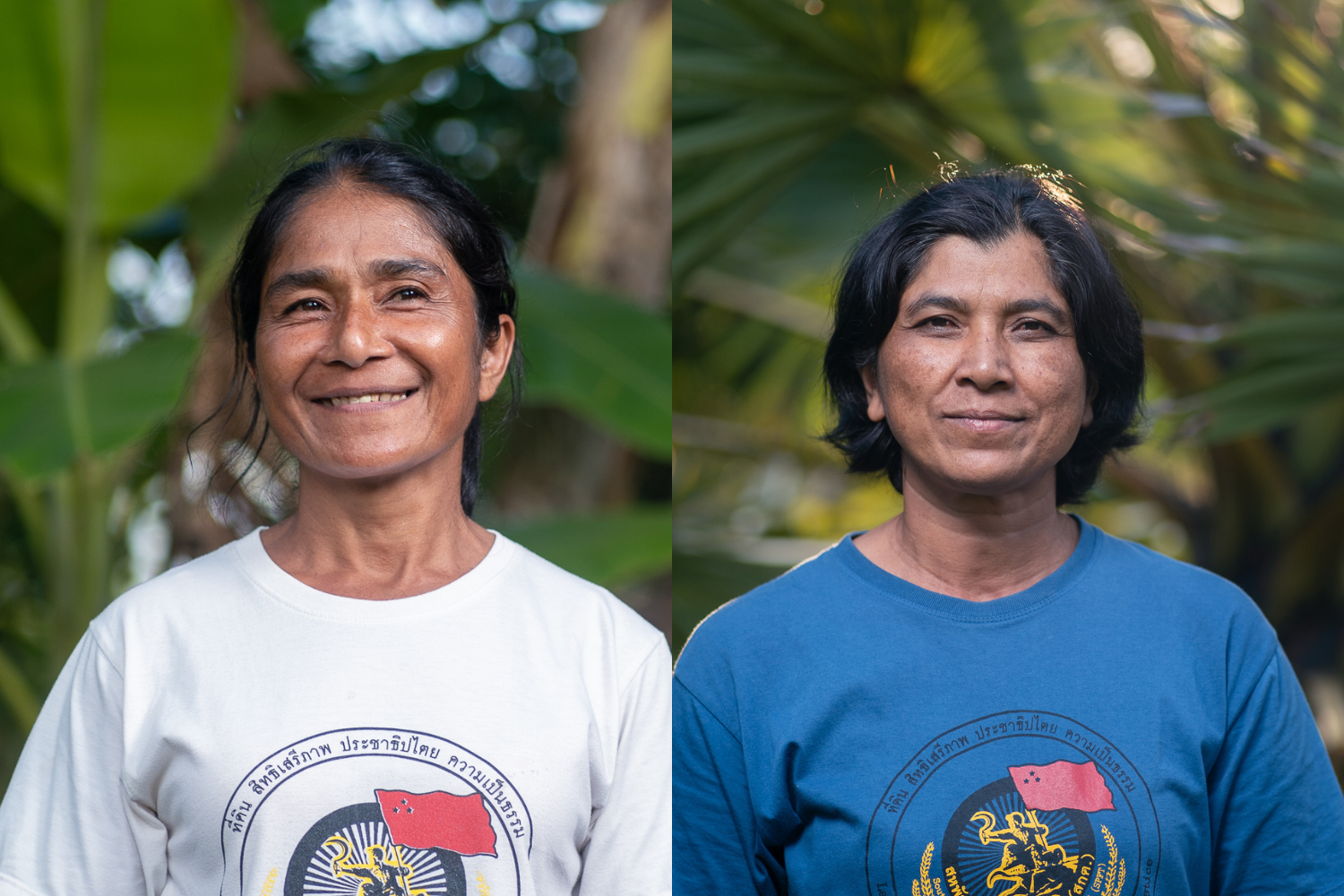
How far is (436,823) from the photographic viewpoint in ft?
2.90

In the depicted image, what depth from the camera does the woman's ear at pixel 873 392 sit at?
3.35 feet

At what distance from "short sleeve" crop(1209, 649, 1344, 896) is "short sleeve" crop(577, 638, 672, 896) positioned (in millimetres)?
449

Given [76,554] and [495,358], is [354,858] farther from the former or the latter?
[76,554]

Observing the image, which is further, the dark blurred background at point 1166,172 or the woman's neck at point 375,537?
the dark blurred background at point 1166,172

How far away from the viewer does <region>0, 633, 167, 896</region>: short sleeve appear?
886mm

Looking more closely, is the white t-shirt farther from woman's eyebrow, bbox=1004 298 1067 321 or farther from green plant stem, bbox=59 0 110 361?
green plant stem, bbox=59 0 110 361

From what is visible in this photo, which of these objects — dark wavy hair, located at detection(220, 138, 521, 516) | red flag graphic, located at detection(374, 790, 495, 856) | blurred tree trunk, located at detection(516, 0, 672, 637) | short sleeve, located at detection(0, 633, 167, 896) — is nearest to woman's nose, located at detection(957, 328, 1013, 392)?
dark wavy hair, located at detection(220, 138, 521, 516)

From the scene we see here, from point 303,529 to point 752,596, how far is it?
15.5 inches

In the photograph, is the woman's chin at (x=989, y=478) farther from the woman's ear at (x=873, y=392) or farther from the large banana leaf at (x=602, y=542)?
the large banana leaf at (x=602, y=542)

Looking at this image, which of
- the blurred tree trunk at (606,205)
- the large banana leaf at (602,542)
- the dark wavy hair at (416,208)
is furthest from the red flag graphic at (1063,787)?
the blurred tree trunk at (606,205)

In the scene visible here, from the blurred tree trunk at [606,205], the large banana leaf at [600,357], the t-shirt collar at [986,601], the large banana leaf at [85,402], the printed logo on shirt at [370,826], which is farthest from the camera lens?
the blurred tree trunk at [606,205]

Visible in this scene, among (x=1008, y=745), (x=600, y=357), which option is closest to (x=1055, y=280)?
(x=1008, y=745)

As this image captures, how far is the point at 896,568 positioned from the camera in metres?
1.02

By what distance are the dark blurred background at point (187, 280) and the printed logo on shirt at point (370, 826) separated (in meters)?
0.29
